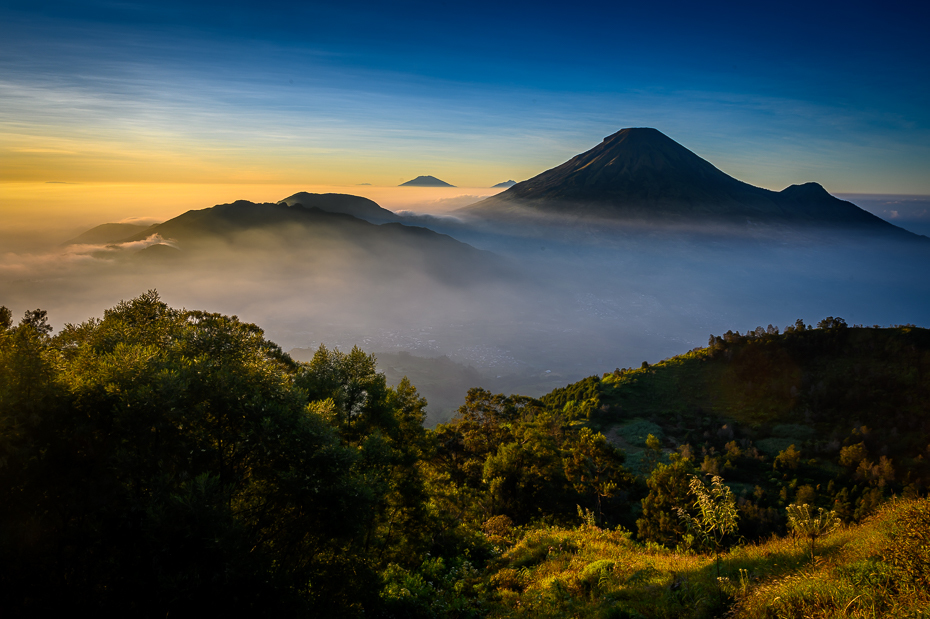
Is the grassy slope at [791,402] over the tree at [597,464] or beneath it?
beneath

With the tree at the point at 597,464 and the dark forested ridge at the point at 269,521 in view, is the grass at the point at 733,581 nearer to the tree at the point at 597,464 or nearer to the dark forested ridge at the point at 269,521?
the dark forested ridge at the point at 269,521

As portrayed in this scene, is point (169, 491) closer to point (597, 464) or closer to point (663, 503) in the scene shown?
point (597, 464)

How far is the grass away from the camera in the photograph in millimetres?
6164

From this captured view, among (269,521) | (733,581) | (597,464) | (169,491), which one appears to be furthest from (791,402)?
(169,491)

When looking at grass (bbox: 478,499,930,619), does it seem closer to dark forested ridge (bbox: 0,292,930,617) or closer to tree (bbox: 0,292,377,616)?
dark forested ridge (bbox: 0,292,930,617)

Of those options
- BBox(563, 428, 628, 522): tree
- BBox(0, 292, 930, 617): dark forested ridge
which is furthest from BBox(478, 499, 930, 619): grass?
BBox(563, 428, 628, 522): tree

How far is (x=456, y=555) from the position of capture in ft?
61.9

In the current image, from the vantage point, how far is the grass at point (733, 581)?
20.2 ft

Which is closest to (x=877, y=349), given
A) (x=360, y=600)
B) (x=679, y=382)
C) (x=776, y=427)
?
(x=776, y=427)

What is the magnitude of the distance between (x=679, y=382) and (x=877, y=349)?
3133 centimetres

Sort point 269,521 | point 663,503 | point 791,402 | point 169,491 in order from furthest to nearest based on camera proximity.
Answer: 1. point 791,402
2. point 663,503
3. point 269,521
4. point 169,491

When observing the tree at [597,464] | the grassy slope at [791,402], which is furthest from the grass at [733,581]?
the grassy slope at [791,402]

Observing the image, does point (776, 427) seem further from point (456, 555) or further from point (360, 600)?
point (360, 600)

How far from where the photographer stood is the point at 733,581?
8.82 meters
